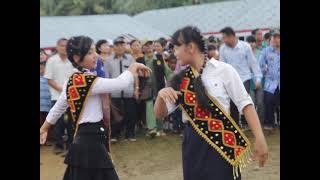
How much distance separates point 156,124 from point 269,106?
82.8 inches

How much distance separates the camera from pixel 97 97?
434cm

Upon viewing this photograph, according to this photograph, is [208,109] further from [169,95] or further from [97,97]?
[97,97]

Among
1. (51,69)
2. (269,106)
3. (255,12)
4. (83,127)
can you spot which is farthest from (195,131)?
(255,12)

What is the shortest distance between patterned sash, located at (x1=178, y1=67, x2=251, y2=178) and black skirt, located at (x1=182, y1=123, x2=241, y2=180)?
0.11ft

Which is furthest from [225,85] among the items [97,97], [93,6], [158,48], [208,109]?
[93,6]

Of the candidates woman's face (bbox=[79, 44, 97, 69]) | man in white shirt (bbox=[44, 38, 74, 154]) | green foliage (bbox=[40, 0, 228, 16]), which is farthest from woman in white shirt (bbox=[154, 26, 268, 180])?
green foliage (bbox=[40, 0, 228, 16])

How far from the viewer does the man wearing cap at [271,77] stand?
9.18 meters

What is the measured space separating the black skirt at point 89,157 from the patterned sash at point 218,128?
0.93 metres

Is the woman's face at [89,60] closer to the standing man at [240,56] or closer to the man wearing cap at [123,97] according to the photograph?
the man wearing cap at [123,97]

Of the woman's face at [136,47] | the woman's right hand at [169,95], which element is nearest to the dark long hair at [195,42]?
the woman's right hand at [169,95]

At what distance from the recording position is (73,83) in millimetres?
4273

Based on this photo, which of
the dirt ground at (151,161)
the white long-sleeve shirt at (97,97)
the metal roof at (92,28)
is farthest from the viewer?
the metal roof at (92,28)
